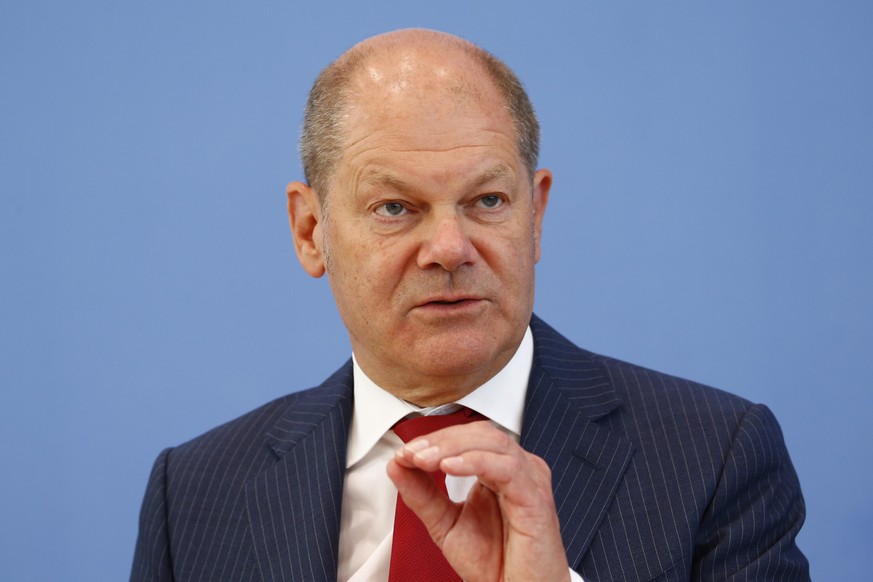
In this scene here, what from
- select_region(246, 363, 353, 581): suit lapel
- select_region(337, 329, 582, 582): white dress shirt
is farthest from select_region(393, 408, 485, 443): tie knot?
select_region(246, 363, 353, 581): suit lapel

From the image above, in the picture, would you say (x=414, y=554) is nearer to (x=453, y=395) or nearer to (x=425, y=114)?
(x=453, y=395)

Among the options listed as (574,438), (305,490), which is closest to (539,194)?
(574,438)

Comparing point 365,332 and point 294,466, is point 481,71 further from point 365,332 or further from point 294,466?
point 294,466

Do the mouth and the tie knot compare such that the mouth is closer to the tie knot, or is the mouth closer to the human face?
the human face

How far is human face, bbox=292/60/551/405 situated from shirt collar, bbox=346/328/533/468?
0.06m

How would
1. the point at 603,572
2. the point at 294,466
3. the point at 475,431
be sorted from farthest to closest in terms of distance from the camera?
the point at 294,466
the point at 603,572
the point at 475,431

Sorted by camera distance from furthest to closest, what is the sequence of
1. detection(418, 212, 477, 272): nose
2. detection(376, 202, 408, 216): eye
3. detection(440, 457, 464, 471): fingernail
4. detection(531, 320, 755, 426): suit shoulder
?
detection(531, 320, 755, 426): suit shoulder < detection(376, 202, 408, 216): eye < detection(418, 212, 477, 272): nose < detection(440, 457, 464, 471): fingernail

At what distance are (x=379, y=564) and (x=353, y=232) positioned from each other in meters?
0.59

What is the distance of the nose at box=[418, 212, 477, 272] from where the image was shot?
1968mm

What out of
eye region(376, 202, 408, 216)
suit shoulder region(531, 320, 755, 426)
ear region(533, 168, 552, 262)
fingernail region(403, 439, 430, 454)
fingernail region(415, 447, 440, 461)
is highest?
ear region(533, 168, 552, 262)

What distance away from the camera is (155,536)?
7.79ft

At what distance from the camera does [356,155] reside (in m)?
2.14

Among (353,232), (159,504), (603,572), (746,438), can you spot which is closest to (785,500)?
(746,438)

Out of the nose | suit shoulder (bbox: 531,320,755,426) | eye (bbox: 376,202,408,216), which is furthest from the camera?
suit shoulder (bbox: 531,320,755,426)
